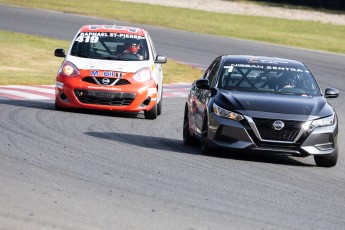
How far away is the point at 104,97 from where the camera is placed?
17.9 m

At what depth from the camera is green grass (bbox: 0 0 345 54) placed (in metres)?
44.7

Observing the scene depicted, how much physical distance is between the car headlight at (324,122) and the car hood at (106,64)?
218 inches

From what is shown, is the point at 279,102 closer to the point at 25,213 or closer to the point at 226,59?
the point at 226,59

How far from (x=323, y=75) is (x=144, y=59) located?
13.6m

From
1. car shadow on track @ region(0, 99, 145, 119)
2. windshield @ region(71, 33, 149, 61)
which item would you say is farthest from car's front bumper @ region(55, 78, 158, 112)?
windshield @ region(71, 33, 149, 61)

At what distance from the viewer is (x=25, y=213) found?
8.53 metres

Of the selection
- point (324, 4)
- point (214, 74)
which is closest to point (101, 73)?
point (214, 74)

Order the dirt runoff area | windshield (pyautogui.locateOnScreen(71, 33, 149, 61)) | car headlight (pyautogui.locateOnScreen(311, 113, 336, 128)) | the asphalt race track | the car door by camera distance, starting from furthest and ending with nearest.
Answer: the dirt runoff area
windshield (pyautogui.locateOnScreen(71, 33, 149, 61))
the car door
car headlight (pyautogui.locateOnScreen(311, 113, 336, 128))
the asphalt race track

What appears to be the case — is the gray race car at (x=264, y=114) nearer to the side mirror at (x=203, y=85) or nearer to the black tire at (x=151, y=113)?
the side mirror at (x=203, y=85)

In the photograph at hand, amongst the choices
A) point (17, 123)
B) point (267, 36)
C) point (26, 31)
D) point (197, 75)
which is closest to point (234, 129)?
point (17, 123)

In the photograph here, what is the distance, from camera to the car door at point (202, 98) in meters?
14.0

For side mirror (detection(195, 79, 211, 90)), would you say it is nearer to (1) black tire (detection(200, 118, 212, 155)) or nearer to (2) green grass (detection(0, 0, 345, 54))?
(1) black tire (detection(200, 118, 212, 155))

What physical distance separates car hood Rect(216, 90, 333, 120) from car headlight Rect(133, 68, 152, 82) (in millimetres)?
4592

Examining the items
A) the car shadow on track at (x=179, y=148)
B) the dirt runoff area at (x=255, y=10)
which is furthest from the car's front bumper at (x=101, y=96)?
the dirt runoff area at (x=255, y=10)
